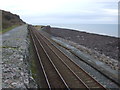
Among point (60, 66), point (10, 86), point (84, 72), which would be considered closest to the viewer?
point (10, 86)

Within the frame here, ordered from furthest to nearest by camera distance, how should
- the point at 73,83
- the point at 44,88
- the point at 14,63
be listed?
the point at 14,63 < the point at 73,83 < the point at 44,88

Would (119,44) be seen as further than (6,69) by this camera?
Yes

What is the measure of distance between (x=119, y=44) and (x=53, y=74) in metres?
21.5

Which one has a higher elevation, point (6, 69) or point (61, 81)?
point (6, 69)

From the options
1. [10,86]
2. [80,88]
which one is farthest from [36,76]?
[10,86]

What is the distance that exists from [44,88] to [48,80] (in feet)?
5.40

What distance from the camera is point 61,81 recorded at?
597 inches

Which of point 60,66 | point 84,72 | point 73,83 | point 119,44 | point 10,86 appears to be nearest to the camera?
point 10,86

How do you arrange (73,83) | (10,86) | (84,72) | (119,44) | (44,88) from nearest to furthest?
(10,86)
(44,88)
(73,83)
(84,72)
(119,44)

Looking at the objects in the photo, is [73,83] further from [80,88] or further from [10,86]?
[10,86]

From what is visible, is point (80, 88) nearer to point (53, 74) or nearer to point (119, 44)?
point (53, 74)

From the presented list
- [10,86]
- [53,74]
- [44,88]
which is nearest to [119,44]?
[53,74]

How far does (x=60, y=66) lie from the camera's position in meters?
20.0

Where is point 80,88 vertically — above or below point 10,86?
below
